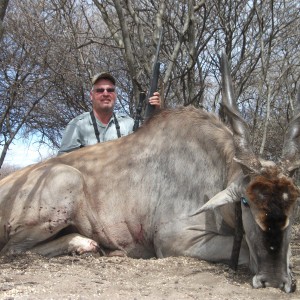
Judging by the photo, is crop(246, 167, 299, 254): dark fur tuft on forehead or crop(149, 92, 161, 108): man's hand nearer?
crop(246, 167, 299, 254): dark fur tuft on forehead

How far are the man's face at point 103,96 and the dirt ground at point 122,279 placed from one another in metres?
2.37

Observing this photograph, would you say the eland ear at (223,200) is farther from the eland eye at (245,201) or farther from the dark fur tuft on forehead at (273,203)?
the dark fur tuft on forehead at (273,203)

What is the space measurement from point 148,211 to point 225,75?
59.4 inches

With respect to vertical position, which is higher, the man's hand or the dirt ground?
the man's hand

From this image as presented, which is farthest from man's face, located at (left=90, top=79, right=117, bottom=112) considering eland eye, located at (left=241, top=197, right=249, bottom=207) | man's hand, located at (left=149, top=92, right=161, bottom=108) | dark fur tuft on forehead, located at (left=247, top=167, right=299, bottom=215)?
dark fur tuft on forehead, located at (left=247, top=167, right=299, bottom=215)

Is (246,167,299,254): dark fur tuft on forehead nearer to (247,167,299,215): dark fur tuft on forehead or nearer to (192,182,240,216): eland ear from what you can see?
(247,167,299,215): dark fur tuft on forehead

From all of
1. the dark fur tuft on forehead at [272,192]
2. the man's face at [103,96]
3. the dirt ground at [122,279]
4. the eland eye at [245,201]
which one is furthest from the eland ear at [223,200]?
the man's face at [103,96]

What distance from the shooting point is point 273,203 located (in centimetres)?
358

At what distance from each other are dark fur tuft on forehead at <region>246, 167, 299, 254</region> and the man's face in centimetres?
319

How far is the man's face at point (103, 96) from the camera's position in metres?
6.54

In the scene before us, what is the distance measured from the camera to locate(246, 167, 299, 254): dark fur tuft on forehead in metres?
3.56

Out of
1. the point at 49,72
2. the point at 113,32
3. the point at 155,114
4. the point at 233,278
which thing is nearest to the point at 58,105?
the point at 49,72

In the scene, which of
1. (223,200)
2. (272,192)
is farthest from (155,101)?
(272,192)

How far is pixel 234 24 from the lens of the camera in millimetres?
9039
